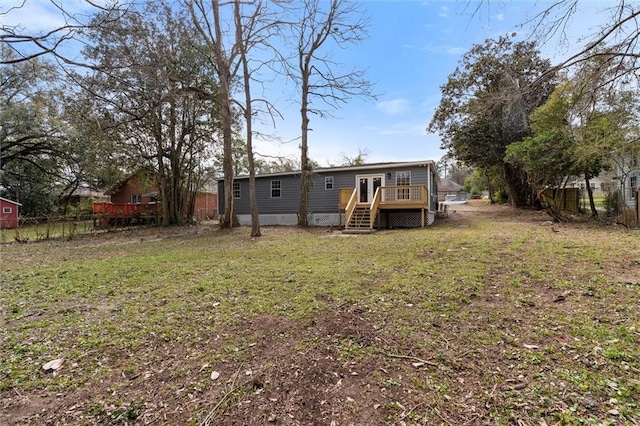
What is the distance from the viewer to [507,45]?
58.9 ft

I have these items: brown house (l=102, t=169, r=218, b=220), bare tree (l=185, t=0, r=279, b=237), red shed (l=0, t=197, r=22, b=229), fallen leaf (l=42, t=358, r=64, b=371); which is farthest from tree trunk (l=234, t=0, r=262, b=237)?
red shed (l=0, t=197, r=22, b=229)

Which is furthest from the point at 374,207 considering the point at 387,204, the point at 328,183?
the point at 328,183

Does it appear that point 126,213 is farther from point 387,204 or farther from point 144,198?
point 387,204

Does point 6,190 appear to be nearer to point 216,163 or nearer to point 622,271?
point 216,163

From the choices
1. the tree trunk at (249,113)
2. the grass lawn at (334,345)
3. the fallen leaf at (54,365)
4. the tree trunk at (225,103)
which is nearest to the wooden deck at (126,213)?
the tree trunk at (225,103)

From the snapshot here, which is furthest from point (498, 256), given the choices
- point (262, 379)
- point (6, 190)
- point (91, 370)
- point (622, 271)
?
point (6, 190)

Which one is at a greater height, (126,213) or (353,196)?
(353,196)

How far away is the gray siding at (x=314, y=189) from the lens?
1412 cm

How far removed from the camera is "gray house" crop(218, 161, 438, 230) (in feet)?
42.9

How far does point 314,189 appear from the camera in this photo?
53.2 ft

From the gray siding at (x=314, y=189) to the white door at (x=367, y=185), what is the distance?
20 centimetres

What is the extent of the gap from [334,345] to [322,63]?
550 inches

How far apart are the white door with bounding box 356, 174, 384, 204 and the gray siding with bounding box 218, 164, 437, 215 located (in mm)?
201

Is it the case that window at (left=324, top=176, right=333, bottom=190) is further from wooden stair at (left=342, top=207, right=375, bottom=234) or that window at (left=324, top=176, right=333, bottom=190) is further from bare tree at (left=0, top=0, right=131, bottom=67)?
bare tree at (left=0, top=0, right=131, bottom=67)
